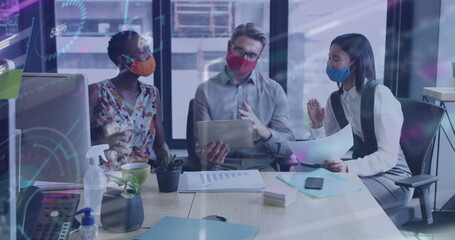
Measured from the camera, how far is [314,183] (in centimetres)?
157

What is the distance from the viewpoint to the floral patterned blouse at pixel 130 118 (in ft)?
7.44

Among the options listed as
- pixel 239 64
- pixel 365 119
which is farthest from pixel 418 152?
pixel 239 64

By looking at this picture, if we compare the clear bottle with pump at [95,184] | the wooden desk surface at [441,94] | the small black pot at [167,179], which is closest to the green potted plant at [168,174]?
the small black pot at [167,179]

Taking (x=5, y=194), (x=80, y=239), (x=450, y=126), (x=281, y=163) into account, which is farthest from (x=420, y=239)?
(x=5, y=194)

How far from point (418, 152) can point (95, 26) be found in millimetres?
2302

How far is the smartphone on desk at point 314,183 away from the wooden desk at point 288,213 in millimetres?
75

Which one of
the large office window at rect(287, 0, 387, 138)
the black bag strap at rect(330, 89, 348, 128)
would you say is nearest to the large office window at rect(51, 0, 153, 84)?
the large office window at rect(287, 0, 387, 138)

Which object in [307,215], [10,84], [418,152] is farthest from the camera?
[418,152]

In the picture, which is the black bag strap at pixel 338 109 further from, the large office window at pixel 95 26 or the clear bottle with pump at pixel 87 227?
the clear bottle with pump at pixel 87 227

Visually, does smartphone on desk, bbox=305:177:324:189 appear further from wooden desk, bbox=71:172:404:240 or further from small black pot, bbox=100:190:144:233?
small black pot, bbox=100:190:144:233

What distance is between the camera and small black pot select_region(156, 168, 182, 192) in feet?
4.99

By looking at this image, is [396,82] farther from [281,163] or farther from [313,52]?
[281,163]

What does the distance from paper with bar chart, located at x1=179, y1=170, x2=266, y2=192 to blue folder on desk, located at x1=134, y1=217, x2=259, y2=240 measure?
12.2 inches

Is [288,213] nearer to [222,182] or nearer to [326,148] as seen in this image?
[222,182]
